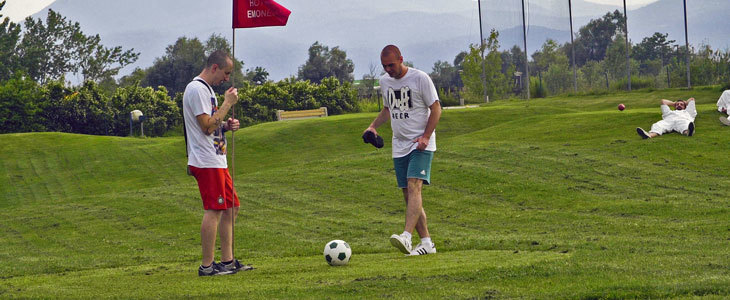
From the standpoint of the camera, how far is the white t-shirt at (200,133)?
314 inches

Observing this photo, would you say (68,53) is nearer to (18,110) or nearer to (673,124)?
(18,110)

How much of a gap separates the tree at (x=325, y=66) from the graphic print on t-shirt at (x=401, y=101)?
331 ft

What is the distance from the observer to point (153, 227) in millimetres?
14664

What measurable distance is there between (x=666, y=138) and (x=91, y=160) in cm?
2106

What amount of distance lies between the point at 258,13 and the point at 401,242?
10.6ft

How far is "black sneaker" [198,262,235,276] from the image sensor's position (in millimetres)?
8078

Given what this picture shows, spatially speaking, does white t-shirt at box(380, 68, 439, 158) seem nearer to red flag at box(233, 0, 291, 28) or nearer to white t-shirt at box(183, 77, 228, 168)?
red flag at box(233, 0, 291, 28)

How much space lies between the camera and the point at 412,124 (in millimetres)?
9328

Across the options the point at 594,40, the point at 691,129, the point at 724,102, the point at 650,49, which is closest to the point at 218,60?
the point at 691,129

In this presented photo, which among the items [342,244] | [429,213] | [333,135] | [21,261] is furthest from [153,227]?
[333,135]

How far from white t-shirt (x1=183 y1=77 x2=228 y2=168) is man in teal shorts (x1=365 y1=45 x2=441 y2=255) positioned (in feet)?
6.87

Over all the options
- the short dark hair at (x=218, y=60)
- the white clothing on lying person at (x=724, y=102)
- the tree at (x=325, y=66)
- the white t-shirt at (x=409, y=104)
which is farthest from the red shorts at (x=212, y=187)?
the tree at (x=325, y=66)

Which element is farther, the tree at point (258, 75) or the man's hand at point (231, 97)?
the tree at point (258, 75)

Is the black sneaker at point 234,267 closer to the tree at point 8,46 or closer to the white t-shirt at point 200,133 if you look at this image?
the white t-shirt at point 200,133
